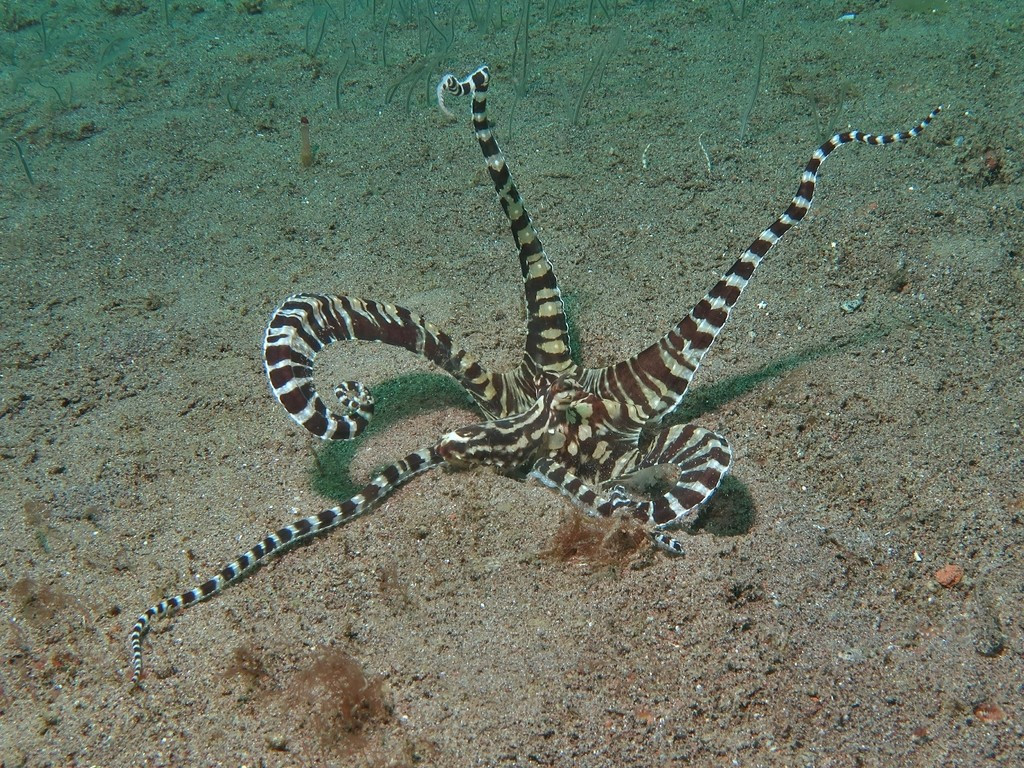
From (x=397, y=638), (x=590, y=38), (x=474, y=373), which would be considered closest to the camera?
(x=397, y=638)

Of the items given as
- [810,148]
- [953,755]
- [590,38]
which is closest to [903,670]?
[953,755]

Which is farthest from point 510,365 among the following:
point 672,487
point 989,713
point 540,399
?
point 989,713

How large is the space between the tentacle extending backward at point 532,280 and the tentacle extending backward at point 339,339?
0.34m

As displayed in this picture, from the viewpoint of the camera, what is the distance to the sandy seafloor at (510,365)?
3.10 metres

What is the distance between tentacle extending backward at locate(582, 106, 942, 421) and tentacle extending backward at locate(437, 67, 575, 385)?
47cm

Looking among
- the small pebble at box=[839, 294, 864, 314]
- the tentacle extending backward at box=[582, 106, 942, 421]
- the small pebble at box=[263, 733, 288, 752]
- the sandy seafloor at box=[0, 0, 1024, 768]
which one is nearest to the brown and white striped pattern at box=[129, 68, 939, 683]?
the tentacle extending backward at box=[582, 106, 942, 421]

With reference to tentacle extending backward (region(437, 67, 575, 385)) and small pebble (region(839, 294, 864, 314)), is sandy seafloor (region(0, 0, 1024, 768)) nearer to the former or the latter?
small pebble (region(839, 294, 864, 314))

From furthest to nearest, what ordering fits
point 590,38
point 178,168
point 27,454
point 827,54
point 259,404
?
point 590,38, point 827,54, point 178,168, point 259,404, point 27,454

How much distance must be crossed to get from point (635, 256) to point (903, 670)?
3.92 metres

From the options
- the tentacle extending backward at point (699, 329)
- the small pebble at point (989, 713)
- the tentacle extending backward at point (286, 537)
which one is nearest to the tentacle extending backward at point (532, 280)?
the tentacle extending backward at point (699, 329)

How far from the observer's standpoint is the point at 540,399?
4.18 metres

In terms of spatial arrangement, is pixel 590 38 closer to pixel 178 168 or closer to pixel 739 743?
pixel 178 168

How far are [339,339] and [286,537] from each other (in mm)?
1172

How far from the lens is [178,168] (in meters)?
7.73
